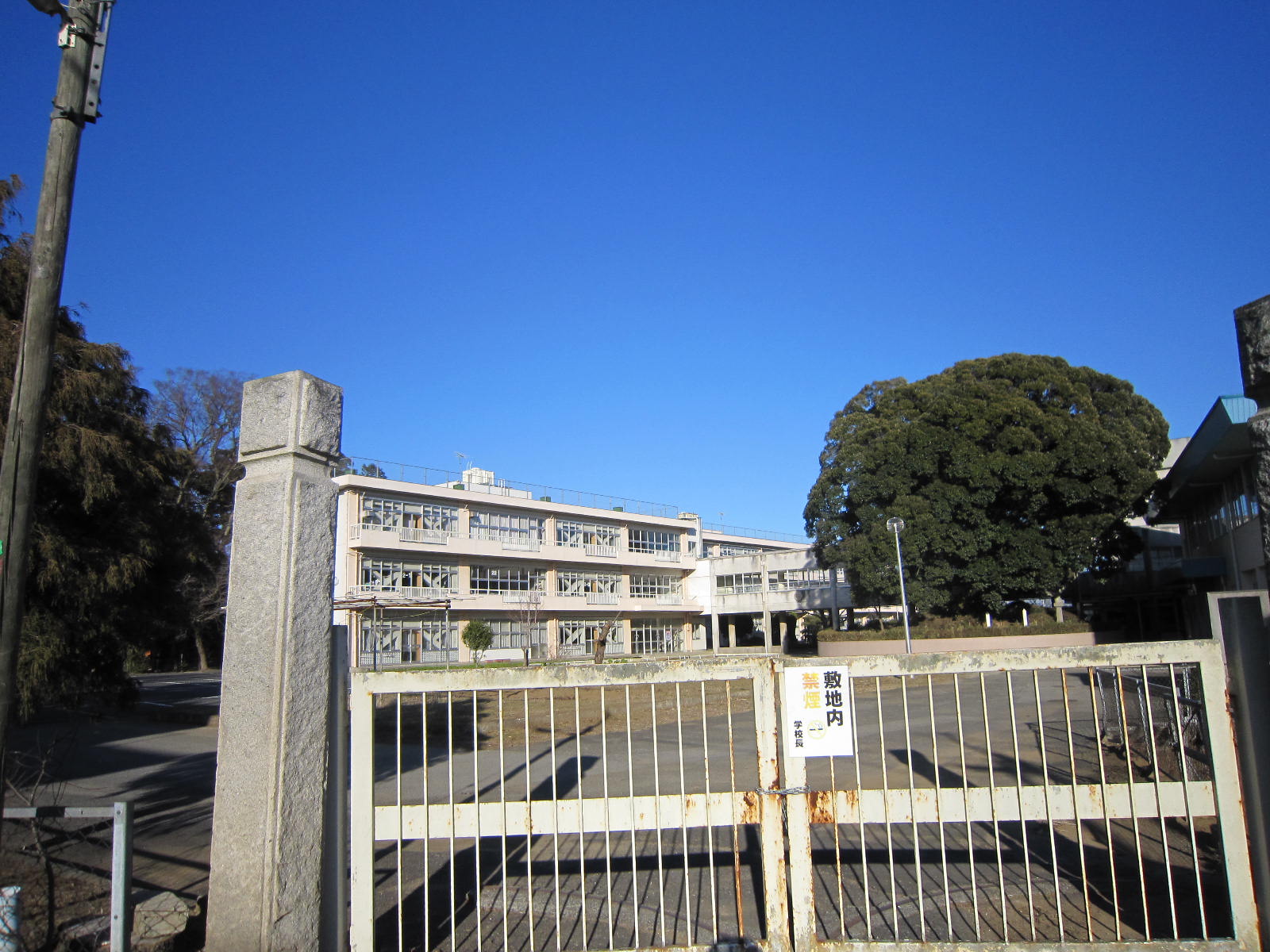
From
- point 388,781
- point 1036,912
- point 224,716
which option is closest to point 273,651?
point 224,716

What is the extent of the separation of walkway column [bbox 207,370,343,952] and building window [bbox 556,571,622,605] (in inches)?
1844

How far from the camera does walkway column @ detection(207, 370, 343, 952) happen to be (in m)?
3.82

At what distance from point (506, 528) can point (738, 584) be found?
17074 millimetres

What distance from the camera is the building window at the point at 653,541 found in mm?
56750

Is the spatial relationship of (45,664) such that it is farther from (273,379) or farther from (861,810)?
(861,810)

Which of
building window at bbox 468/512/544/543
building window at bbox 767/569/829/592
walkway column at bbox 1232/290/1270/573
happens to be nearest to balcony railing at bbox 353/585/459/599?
building window at bbox 468/512/544/543

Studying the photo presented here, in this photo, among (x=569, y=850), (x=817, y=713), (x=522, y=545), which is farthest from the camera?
(x=522, y=545)

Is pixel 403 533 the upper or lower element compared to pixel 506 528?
lower

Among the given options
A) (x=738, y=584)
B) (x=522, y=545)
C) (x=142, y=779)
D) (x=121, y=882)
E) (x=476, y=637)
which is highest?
(x=522, y=545)

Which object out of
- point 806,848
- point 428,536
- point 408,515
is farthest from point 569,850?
point 408,515

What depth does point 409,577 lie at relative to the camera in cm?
4322

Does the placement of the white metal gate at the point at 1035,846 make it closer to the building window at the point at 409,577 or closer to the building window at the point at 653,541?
the building window at the point at 409,577

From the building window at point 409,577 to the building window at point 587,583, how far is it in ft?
25.8

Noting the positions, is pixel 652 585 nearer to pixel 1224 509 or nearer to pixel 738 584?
pixel 738 584
